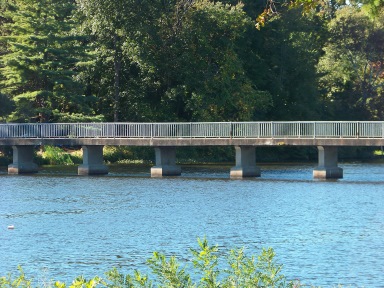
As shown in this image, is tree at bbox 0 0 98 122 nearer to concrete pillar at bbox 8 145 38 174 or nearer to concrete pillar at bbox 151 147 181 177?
concrete pillar at bbox 8 145 38 174

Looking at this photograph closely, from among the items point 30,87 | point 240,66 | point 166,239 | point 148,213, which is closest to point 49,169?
point 30,87

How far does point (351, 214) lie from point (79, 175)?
27376 millimetres

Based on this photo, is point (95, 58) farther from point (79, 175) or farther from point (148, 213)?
point (148, 213)

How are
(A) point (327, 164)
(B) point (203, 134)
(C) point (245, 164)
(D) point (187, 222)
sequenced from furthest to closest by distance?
(B) point (203, 134) → (C) point (245, 164) → (A) point (327, 164) → (D) point (187, 222)

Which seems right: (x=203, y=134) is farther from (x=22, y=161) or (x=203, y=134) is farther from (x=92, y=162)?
(x=22, y=161)

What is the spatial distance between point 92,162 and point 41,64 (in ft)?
48.8

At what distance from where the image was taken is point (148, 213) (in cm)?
A: 4200

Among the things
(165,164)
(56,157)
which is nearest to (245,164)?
(165,164)

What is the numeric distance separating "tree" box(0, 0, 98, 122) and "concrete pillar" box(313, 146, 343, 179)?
24310mm

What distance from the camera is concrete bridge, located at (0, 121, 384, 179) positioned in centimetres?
5941

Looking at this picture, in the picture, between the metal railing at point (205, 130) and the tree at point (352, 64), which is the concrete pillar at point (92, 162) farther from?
the tree at point (352, 64)

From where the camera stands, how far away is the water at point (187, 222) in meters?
28.5

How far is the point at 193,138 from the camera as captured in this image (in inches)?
2511

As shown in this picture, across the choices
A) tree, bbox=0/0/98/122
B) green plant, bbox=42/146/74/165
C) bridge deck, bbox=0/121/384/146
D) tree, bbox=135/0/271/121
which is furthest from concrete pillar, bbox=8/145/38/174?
tree, bbox=135/0/271/121
